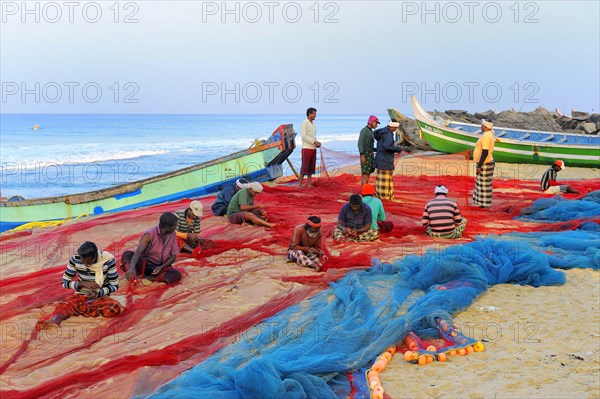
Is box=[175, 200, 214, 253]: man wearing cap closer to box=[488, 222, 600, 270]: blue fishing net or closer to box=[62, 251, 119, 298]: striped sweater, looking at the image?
box=[62, 251, 119, 298]: striped sweater

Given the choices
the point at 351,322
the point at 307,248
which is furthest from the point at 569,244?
the point at 351,322

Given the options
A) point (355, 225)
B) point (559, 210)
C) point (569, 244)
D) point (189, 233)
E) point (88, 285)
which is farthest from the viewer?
point (559, 210)

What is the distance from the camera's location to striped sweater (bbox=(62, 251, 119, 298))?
4938mm

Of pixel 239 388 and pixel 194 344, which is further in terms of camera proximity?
pixel 194 344

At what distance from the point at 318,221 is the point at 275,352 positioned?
101 inches

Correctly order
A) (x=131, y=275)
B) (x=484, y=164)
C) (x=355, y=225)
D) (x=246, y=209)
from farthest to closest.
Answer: (x=484, y=164) → (x=246, y=209) → (x=355, y=225) → (x=131, y=275)

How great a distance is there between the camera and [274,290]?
582 cm

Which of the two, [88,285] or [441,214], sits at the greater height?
[441,214]

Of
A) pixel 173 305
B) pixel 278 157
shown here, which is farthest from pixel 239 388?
pixel 278 157

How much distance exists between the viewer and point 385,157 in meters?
10.0

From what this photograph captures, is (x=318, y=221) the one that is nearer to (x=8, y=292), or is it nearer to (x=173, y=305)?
(x=173, y=305)

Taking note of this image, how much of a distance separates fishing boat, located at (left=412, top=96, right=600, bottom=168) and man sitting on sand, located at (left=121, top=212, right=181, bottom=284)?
1185cm

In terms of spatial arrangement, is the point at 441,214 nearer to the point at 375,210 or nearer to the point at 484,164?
the point at 375,210

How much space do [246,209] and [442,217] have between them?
2.70 metres
